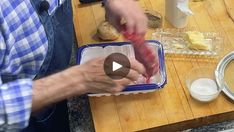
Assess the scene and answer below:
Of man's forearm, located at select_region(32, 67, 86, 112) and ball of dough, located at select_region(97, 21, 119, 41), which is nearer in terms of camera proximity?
man's forearm, located at select_region(32, 67, 86, 112)

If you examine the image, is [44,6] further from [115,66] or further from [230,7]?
[230,7]

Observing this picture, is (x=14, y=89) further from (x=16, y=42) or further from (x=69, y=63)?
(x=69, y=63)

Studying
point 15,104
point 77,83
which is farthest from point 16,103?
point 77,83

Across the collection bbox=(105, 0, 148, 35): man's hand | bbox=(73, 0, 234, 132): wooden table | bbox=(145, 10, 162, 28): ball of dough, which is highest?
bbox=(105, 0, 148, 35): man's hand

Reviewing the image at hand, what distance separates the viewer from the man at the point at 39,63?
66 cm

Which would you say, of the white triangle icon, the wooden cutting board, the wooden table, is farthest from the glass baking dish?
the wooden cutting board

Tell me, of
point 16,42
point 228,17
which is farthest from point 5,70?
point 228,17

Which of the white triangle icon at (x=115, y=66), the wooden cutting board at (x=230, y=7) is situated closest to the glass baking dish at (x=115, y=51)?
the white triangle icon at (x=115, y=66)

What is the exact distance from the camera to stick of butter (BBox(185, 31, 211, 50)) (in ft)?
3.06

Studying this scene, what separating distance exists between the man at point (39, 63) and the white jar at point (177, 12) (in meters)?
0.18

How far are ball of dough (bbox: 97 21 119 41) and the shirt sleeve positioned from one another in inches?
13.7

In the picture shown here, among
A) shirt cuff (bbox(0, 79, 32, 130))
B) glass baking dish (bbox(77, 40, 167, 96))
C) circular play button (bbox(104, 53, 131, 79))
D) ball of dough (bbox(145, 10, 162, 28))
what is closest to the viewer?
shirt cuff (bbox(0, 79, 32, 130))

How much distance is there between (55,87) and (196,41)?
16.1 inches

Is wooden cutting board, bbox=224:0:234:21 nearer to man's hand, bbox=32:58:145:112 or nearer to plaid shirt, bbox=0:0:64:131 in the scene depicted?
man's hand, bbox=32:58:145:112
